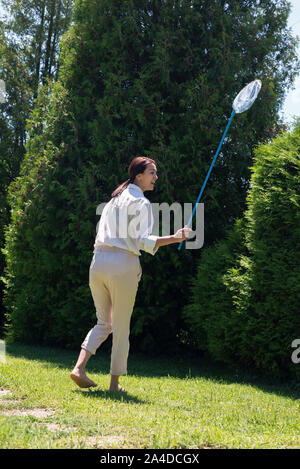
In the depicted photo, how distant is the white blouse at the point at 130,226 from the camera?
4.48 metres

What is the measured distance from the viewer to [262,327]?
6285mm

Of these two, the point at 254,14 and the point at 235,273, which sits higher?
the point at 254,14

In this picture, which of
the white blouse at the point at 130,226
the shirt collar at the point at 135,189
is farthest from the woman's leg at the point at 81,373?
the shirt collar at the point at 135,189

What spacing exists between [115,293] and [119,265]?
0.84 ft

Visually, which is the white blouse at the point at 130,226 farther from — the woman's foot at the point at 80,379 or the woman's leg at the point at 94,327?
the woman's foot at the point at 80,379

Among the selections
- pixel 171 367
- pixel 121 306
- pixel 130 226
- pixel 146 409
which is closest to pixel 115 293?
pixel 121 306

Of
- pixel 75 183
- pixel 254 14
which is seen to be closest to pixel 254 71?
pixel 254 14

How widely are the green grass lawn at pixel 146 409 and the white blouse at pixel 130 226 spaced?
1311 mm

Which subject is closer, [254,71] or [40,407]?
[40,407]

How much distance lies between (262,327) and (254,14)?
5486mm

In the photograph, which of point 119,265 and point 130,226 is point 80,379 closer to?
point 119,265

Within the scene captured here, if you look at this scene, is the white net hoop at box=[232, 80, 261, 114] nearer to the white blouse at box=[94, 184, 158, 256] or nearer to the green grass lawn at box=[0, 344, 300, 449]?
the white blouse at box=[94, 184, 158, 256]

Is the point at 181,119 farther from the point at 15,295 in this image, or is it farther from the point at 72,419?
the point at 72,419

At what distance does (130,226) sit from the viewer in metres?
4.50
